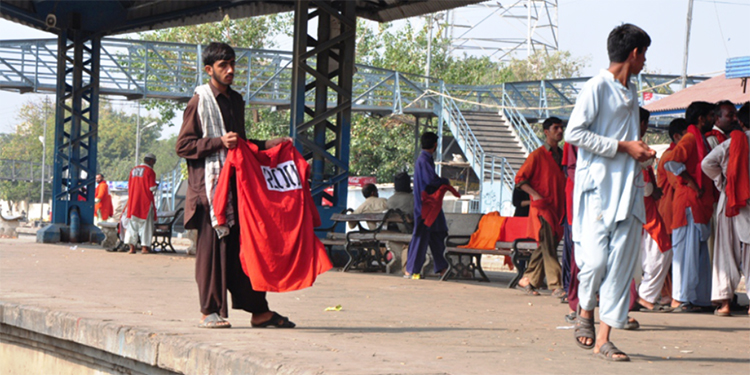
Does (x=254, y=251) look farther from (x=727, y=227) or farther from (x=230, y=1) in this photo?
(x=230, y=1)

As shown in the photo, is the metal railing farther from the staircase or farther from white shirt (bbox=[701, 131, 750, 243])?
white shirt (bbox=[701, 131, 750, 243])

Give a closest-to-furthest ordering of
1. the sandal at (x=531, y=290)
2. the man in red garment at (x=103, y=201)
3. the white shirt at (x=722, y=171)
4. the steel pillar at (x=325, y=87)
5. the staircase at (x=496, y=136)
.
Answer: the white shirt at (x=722, y=171)
the sandal at (x=531, y=290)
the steel pillar at (x=325, y=87)
the man in red garment at (x=103, y=201)
the staircase at (x=496, y=136)

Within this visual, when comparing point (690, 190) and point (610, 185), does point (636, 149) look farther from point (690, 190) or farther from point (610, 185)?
point (690, 190)

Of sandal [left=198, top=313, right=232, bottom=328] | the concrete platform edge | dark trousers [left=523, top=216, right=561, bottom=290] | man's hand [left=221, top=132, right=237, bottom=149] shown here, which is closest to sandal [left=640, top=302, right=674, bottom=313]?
dark trousers [left=523, top=216, right=561, bottom=290]

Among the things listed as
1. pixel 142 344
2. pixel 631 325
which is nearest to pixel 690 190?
pixel 631 325

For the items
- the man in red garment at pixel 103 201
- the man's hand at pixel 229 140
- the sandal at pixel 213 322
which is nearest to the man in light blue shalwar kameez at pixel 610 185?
the man's hand at pixel 229 140

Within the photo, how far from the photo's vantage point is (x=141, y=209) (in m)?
16.9

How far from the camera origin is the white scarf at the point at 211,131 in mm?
5891

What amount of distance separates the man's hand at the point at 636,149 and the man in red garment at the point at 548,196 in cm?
418

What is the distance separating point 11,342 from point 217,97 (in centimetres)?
259

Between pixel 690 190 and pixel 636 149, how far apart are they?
402cm

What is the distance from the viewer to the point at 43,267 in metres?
11.4

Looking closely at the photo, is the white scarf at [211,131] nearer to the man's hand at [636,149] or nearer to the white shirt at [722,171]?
the man's hand at [636,149]

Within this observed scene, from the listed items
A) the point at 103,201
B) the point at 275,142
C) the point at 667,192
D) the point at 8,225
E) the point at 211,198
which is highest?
the point at 275,142
